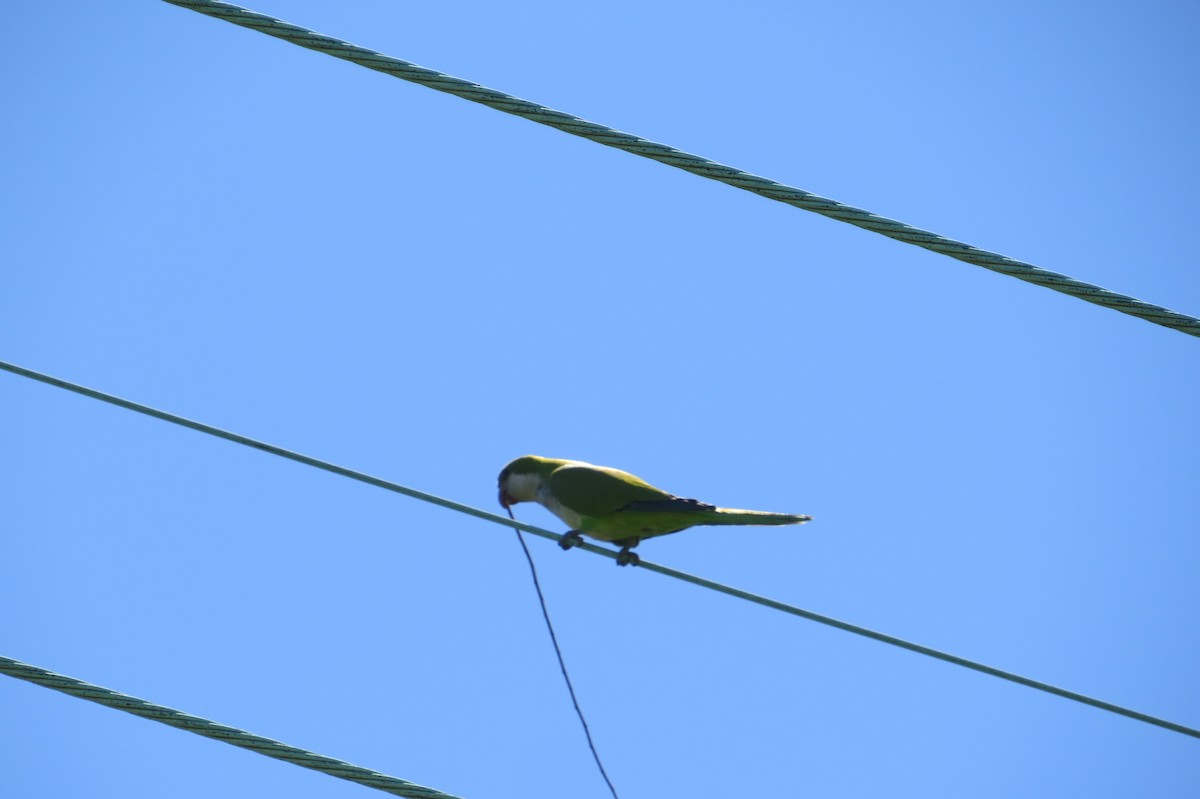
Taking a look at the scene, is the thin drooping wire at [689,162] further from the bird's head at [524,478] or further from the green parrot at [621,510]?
the bird's head at [524,478]

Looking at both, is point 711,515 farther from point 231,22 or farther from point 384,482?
point 231,22

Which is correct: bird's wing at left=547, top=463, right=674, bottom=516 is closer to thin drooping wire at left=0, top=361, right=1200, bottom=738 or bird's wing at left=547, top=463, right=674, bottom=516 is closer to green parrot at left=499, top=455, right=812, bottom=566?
green parrot at left=499, top=455, right=812, bottom=566

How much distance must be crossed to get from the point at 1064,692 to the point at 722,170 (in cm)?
229

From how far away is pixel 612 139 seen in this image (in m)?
4.58

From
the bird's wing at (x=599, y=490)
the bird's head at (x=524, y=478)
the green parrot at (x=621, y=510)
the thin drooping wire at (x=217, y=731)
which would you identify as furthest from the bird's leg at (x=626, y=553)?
the thin drooping wire at (x=217, y=731)

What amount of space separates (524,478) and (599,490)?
98 centimetres

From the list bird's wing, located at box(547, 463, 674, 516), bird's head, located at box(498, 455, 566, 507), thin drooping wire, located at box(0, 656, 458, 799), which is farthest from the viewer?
bird's head, located at box(498, 455, 566, 507)

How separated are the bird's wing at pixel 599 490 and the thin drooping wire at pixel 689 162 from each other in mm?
2291

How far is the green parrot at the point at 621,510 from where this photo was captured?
622 centimetres

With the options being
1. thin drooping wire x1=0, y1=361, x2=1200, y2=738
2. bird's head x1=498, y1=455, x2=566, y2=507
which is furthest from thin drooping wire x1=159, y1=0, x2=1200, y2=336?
bird's head x1=498, y1=455, x2=566, y2=507

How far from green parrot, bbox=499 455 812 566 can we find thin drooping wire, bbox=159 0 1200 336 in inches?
71.7

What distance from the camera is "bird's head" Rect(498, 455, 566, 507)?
291 inches

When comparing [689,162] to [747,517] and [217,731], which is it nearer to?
[747,517]

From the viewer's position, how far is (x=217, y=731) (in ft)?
13.2
